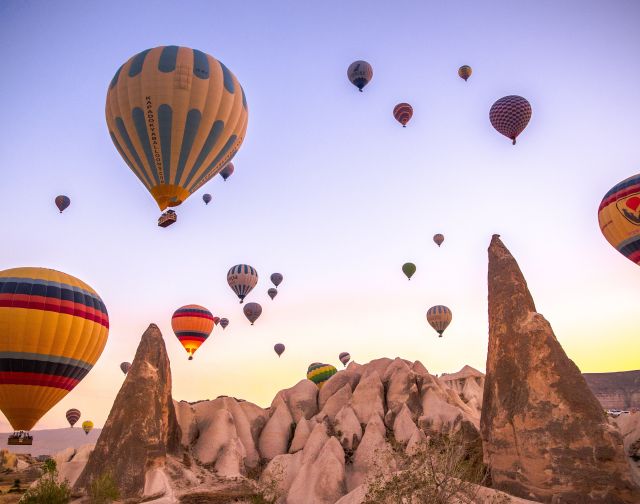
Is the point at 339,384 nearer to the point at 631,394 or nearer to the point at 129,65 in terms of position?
the point at 129,65

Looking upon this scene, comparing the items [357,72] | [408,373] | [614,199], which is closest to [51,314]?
[408,373]

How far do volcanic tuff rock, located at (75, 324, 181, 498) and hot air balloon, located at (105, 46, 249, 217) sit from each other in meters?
12.9

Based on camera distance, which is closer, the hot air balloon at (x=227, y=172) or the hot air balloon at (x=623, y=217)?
the hot air balloon at (x=623, y=217)

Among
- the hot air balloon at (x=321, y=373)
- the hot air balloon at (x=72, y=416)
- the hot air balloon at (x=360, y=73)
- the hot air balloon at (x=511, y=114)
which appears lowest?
the hot air balloon at (x=72, y=416)

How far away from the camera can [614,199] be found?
3897cm

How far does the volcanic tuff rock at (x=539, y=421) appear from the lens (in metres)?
20.5

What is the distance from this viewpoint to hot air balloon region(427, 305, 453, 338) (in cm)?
5973

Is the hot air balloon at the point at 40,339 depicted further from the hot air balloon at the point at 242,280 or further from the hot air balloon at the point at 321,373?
the hot air balloon at the point at 321,373

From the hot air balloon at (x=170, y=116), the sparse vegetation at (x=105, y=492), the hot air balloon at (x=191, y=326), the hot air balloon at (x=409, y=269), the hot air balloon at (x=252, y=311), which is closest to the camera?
the sparse vegetation at (x=105, y=492)

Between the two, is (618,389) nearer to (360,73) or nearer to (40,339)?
(360,73)

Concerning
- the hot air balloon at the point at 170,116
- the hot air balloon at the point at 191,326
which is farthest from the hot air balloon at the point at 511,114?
the hot air balloon at the point at 191,326

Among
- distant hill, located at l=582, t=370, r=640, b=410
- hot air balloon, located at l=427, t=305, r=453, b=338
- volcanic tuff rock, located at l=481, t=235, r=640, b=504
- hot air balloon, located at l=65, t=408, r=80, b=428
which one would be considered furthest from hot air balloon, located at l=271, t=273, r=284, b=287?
distant hill, located at l=582, t=370, r=640, b=410

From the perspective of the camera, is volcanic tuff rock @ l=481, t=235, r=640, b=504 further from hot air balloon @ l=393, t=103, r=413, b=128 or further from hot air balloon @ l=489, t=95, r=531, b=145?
hot air balloon @ l=393, t=103, r=413, b=128

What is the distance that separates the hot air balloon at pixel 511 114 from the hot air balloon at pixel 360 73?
42.3ft
